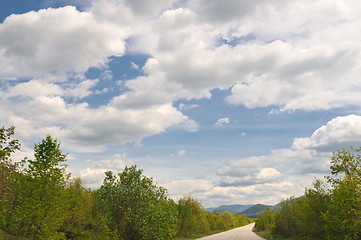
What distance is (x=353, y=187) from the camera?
88.0 ft

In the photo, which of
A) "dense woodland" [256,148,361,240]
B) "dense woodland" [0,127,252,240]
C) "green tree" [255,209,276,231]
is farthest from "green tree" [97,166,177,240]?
"green tree" [255,209,276,231]

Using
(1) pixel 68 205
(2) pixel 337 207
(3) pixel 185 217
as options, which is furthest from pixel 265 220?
(1) pixel 68 205

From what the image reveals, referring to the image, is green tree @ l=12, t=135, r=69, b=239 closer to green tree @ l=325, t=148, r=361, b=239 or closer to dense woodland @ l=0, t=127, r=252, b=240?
dense woodland @ l=0, t=127, r=252, b=240

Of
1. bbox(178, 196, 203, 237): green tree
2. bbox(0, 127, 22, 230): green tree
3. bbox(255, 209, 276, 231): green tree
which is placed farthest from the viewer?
bbox(255, 209, 276, 231): green tree

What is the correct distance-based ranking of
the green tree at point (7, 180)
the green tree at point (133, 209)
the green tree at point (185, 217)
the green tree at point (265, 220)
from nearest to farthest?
the green tree at point (7, 180) → the green tree at point (133, 209) → the green tree at point (185, 217) → the green tree at point (265, 220)

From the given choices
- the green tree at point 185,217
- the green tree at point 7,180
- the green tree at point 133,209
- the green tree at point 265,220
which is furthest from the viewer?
the green tree at point 265,220

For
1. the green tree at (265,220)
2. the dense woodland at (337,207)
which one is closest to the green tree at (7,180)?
the dense woodland at (337,207)

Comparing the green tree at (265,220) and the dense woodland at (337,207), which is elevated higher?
the dense woodland at (337,207)

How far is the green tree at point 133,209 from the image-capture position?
33562 mm

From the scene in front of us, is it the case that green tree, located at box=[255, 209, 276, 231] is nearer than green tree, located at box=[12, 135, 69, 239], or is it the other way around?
green tree, located at box=[12, 135, 69, 239]

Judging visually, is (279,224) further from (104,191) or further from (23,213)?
(23,213)

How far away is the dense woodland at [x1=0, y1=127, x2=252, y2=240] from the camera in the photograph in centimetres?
2322

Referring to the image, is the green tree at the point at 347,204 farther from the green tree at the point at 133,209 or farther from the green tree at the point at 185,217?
the green tree at the point at 185,217

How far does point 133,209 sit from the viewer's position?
34625 mm
